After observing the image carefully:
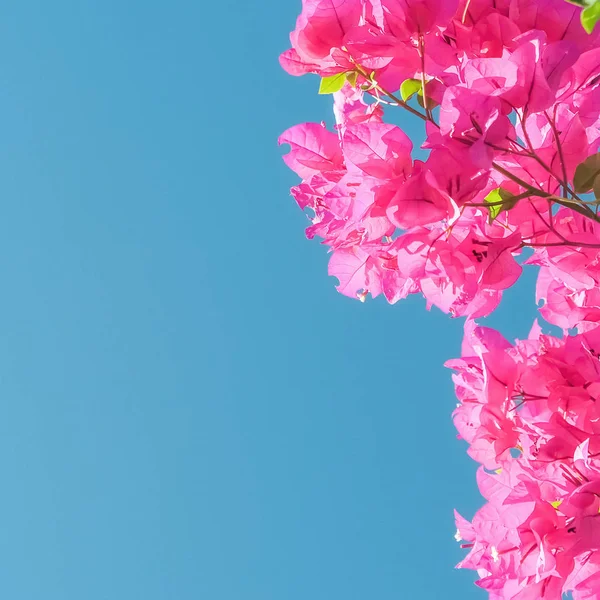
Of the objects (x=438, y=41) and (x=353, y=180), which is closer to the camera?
(x=353, y=180)

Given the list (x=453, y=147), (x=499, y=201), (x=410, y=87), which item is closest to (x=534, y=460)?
(x=499, y=201)

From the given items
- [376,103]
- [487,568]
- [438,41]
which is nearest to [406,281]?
[376,103]

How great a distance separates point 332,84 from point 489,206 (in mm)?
451

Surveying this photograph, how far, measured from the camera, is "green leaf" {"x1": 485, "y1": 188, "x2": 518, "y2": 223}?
49.7 inches

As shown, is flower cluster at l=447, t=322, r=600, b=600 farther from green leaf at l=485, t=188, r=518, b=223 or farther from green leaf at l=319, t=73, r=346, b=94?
green leaf at l=319, t=73, r=346, b=94

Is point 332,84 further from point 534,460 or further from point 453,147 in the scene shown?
point 534,460

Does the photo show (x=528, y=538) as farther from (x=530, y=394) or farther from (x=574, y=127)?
(x=574, y=127)

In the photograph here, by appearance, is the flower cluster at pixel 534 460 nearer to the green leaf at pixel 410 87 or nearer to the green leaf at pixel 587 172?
the green leaf at pixel 587 172

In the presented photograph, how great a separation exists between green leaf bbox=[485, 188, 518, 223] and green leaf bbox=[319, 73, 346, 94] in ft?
1.22

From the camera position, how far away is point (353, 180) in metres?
1.23

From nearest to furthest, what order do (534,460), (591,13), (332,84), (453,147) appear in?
(591,13)
(453,147)
(534,460)
(332,84)

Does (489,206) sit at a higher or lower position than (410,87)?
lower

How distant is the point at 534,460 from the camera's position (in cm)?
139

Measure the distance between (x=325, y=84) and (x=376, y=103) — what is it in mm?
115
